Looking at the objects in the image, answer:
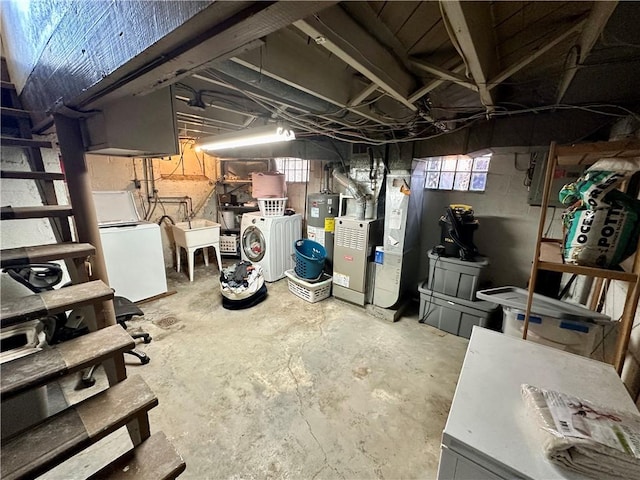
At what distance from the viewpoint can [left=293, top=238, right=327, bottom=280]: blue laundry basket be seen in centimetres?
351

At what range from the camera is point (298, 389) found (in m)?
2.03

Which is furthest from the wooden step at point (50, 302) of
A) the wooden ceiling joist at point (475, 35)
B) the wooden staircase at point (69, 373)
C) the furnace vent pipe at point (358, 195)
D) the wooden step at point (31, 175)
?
the furnace vent pipe at point (358, 195)

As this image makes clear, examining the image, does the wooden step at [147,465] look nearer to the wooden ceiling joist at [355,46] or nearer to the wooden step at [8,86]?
the wooden ceiling joist at [355,46]

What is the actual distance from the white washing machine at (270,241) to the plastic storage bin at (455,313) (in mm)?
2151

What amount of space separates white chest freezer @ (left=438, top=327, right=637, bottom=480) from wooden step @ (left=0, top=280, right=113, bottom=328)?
1374mm

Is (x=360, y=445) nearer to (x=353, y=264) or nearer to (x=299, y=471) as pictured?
(x=299, y=471)

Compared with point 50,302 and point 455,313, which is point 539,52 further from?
point 455,313

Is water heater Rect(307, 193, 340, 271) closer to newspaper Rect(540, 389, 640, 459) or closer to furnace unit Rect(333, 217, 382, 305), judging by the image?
furnace unit Rect(333, 217, 382, 305)

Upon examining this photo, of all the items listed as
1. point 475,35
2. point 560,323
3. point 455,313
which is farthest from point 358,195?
point 475,35

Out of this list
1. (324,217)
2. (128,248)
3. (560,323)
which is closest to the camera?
(560,323)

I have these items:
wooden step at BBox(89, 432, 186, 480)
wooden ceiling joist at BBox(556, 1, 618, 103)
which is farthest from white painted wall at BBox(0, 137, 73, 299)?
wooden ceiling joist at BBox(556, 1, 618, 103)

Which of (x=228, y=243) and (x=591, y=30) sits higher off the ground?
(x=591, y=30)

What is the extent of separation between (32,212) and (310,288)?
8.83 feet

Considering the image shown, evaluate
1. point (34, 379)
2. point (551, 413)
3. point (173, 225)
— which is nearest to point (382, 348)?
point (551, 413)
